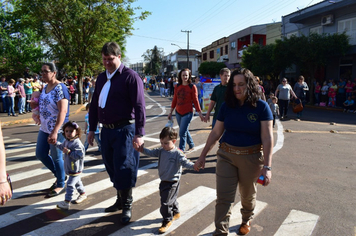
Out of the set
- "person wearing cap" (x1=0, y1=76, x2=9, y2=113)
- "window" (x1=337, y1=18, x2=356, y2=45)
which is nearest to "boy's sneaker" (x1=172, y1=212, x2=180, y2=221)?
"person wearing cap" (x1=0, y1=76, x2=9, y2=113)

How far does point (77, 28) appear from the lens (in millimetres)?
19062

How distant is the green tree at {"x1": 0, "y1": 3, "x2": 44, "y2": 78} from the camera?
861 inches

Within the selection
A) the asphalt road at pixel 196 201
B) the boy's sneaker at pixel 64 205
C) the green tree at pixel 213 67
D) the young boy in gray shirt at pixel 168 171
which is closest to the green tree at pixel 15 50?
the asphalt road at pixel 196 201

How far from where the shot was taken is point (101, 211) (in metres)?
4.03

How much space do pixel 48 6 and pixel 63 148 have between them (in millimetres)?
16800

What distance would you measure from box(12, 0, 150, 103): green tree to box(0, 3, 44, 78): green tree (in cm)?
271

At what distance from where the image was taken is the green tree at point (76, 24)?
58.4ft

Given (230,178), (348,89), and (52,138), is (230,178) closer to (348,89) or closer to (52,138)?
(52,138)

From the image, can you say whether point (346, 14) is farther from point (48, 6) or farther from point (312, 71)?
point (48, 6)

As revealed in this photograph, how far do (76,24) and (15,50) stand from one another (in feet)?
24.5

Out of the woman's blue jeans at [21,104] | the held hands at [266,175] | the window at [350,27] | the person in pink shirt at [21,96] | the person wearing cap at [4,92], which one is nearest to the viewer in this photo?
the held hands at [266,175]

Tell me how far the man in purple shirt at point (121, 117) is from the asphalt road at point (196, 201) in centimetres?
56

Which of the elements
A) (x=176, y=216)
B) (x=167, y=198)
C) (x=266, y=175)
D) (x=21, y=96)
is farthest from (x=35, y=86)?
(x=266, y=175)

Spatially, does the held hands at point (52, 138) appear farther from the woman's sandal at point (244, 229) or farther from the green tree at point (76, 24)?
the green tree at point (76, 24)
